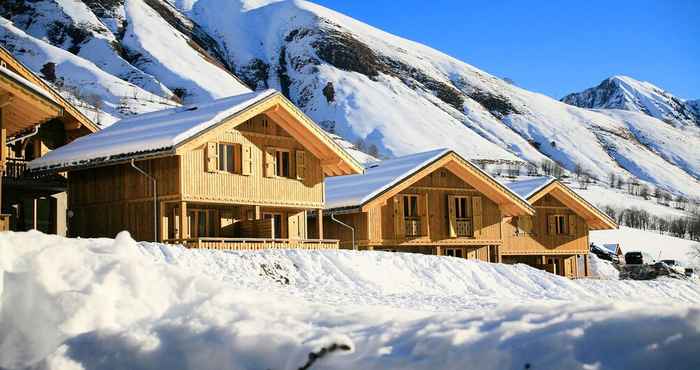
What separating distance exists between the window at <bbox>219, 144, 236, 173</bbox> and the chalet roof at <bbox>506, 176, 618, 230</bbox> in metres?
16.9

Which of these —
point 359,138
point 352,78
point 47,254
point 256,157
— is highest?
point 352,78

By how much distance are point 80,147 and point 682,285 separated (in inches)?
1048

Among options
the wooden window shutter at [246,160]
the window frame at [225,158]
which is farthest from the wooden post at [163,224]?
the wooden window shutter at [246,160]

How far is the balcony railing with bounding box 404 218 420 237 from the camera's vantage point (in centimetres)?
3862

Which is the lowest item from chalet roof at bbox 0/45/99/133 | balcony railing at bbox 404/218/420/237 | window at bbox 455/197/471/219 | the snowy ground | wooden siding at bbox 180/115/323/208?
the snowy ground

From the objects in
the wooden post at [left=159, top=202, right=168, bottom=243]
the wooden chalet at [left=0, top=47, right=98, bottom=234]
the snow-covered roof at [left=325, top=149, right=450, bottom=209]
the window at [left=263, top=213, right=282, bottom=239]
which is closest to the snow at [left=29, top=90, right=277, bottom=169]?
the wooden chalet at [left=0, top=47, right=98, bottom=234]

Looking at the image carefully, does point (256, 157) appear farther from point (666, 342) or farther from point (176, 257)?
point (666, 342)

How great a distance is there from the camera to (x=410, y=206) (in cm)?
3919

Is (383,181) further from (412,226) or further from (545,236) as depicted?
(545,236)

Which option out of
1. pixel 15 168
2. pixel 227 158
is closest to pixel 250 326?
pixel 227 158

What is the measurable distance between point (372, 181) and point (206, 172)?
33.1ft

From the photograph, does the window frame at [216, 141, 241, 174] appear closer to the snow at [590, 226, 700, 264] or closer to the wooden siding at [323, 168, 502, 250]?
the wooden siding at [323, 168, 502, 250]

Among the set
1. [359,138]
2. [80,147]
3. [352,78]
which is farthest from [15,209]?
[352,78]

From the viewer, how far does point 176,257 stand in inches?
834
